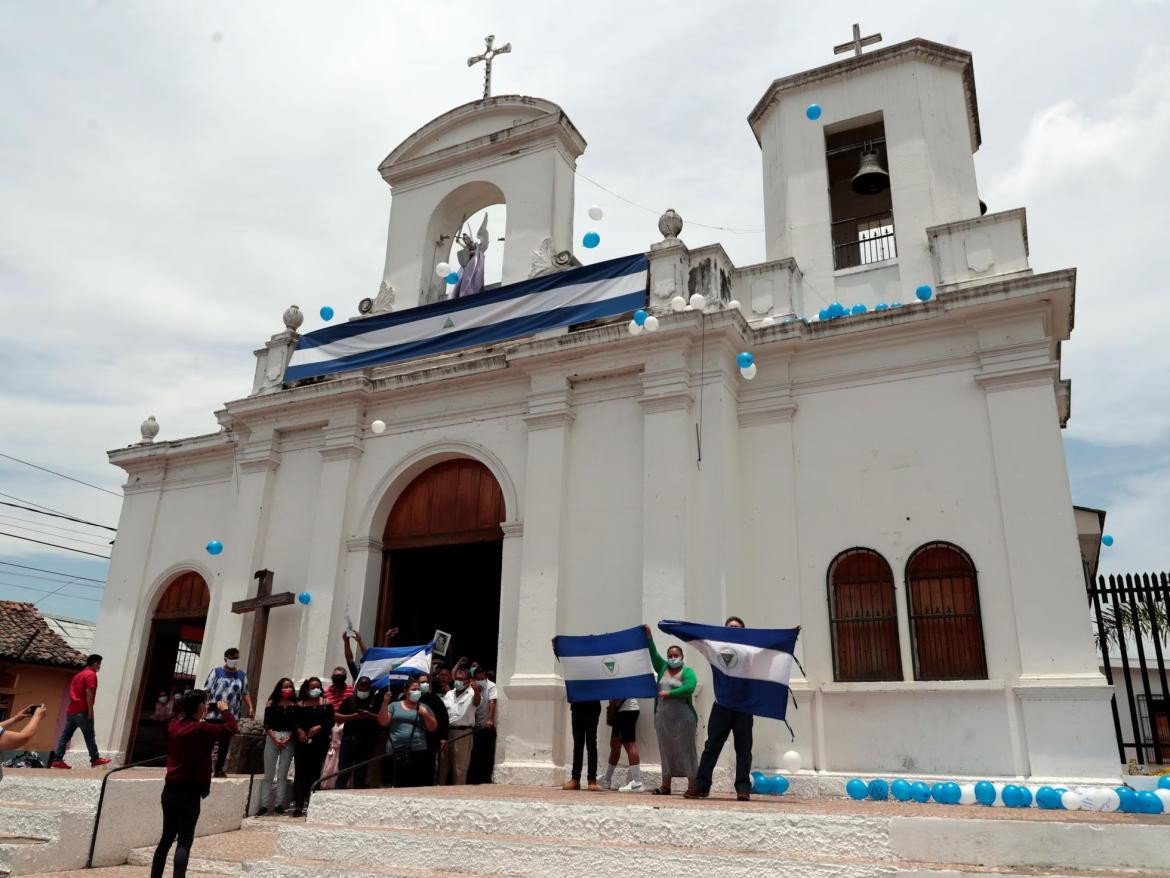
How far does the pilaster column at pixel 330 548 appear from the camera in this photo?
12805 mm

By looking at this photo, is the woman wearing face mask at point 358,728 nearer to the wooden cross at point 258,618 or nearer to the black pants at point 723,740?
the wooden cross at point 258,618

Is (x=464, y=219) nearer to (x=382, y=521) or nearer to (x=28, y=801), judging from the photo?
(x=382, y=521)

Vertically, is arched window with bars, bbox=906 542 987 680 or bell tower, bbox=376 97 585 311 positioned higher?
bell tower, bbox=376 97 585 311

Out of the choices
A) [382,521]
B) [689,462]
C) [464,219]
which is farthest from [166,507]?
[689,462]

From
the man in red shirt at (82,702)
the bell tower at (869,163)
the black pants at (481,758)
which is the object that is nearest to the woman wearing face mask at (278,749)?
the black pants at (481,758)

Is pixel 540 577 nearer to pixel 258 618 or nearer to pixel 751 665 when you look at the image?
pixel 751 665

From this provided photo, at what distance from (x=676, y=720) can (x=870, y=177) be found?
7842 mm

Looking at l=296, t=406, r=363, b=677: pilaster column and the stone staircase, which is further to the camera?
l=296, t=406, r=363, b=677: pilaster column

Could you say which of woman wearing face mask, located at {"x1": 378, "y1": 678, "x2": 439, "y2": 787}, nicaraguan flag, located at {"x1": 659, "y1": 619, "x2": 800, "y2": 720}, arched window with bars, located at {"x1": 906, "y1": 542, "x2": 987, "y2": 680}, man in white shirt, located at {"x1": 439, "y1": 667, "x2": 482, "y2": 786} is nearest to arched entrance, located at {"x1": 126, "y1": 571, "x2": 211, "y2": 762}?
man in white shirt, located at {"x1": 439, "y1": 667, "x2": 482, "y2": 786}

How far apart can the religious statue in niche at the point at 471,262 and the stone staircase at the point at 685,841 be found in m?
8.71

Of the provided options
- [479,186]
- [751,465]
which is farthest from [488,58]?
[751,465]

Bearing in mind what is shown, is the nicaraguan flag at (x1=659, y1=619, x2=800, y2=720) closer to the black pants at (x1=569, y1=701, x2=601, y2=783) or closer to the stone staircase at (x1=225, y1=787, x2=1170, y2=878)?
the stone staircase at (x1=225, y1=787, x2=1170, y2=878)

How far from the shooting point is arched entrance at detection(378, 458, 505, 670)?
13.0 metres

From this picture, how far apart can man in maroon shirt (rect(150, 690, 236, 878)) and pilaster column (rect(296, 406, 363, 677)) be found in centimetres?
574
